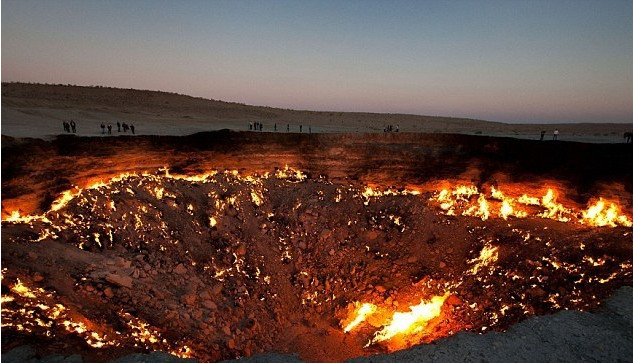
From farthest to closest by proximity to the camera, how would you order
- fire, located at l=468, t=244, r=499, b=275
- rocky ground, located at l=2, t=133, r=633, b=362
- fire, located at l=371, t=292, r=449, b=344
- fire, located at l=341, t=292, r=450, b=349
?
1. fire, located at l=468, t=244, r=499, b=275
2. fire, located at l=371, t=292, r=449, b=344
3. fire, located at l=341, t=292, r=450, b=349
4. rocky ground, located at l=2, t=133, r=633, b=362

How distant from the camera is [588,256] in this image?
8.58 metres

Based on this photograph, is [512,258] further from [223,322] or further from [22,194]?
[22,194]

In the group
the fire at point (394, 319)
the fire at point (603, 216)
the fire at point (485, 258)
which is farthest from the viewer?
the fire at point (485, 258)

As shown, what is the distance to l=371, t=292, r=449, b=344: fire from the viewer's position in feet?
30.5

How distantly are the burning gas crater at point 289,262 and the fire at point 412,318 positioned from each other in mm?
41

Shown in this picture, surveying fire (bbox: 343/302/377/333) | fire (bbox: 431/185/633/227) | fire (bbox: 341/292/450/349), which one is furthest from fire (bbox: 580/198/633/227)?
fire (bbox: 343/302/377/333)

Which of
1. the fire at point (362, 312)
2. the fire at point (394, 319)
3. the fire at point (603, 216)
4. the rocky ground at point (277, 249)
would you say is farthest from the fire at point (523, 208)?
the fire at point (362, 312)

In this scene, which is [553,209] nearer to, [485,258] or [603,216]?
[603,216]

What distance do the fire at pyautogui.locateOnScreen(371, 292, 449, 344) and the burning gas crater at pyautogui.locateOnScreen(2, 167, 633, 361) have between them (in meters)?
0.04

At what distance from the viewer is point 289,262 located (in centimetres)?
1059

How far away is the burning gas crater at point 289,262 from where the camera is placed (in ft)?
24.0

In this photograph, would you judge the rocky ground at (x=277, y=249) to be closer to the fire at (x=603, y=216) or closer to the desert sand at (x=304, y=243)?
the desert sand at (x=304, y=243)

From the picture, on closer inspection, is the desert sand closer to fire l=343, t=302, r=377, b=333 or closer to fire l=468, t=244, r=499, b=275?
fire l=468, t=244, r=499, b=275

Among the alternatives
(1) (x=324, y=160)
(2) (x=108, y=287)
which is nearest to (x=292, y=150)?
(1) (x=324, y=160)
